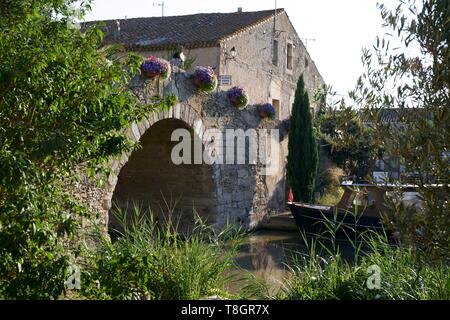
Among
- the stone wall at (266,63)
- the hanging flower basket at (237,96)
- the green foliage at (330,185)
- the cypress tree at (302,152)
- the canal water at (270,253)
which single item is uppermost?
the stone wall at (266,63)

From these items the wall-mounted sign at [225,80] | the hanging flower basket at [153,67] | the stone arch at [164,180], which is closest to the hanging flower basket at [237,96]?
the wall-mounted sign at [225,80]

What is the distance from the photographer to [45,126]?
3305mm

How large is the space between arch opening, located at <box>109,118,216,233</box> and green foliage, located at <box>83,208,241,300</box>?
5.81 m

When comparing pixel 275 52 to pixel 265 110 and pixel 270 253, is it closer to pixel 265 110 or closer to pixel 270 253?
pixel 265 110

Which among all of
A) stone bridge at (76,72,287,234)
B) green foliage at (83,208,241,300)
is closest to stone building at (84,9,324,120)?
stone bridge at (76,72,287,234)

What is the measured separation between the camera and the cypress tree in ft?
47.2

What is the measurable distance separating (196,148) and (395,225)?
8.56 m

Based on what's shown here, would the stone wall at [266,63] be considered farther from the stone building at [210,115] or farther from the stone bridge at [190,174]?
the stone bridge at [190,174]

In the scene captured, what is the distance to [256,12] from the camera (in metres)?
16.5

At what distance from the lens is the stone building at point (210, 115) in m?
9.87

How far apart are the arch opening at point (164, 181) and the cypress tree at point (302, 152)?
3894 millimetres

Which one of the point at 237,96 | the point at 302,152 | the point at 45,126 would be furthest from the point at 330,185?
the point at 45,126
